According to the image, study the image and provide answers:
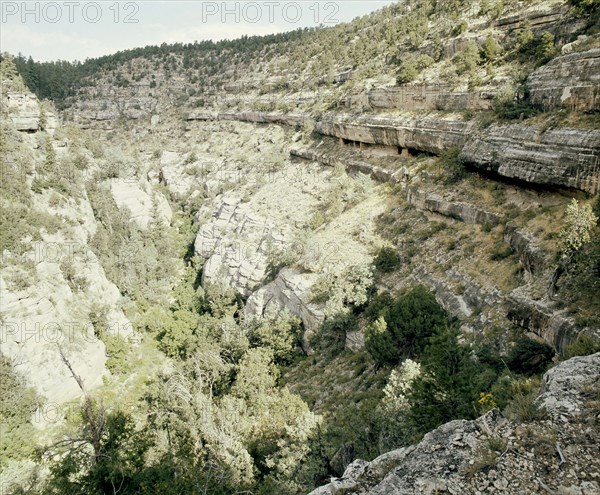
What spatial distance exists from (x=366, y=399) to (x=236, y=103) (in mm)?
67197

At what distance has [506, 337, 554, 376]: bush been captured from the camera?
13645 mm

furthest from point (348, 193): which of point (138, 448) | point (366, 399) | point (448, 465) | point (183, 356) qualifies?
point (448, 465)

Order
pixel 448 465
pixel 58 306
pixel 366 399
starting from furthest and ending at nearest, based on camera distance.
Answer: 1. pixel 58 306
2. pixel 366 399
3. pixel 448 465

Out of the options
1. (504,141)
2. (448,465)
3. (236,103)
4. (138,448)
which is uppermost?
(236,103)

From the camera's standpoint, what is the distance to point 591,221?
1458 cm

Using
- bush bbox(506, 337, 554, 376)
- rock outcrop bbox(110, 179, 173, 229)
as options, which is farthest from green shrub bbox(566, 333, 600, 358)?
rock outcrop bbox(110, 179, 173, 229)

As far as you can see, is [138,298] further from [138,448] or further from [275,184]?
[138,448]

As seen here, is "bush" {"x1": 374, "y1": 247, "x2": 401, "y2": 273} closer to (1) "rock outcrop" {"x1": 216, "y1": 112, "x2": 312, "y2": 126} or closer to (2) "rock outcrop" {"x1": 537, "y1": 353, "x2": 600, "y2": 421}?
(2) "rock outcrop" {"x1": 537, "y1": 353, "x2": 600, "y2": 421}

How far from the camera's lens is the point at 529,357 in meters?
14.0

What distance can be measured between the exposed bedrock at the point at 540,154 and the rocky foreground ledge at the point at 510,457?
13.5 metres

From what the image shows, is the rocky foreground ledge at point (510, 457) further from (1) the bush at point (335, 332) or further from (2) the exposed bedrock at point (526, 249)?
(1) the bush at point (335, 332)

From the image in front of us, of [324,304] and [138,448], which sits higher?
[138,448]

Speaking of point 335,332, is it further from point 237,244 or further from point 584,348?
point 237,244

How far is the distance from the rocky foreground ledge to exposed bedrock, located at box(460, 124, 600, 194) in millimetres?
13456
